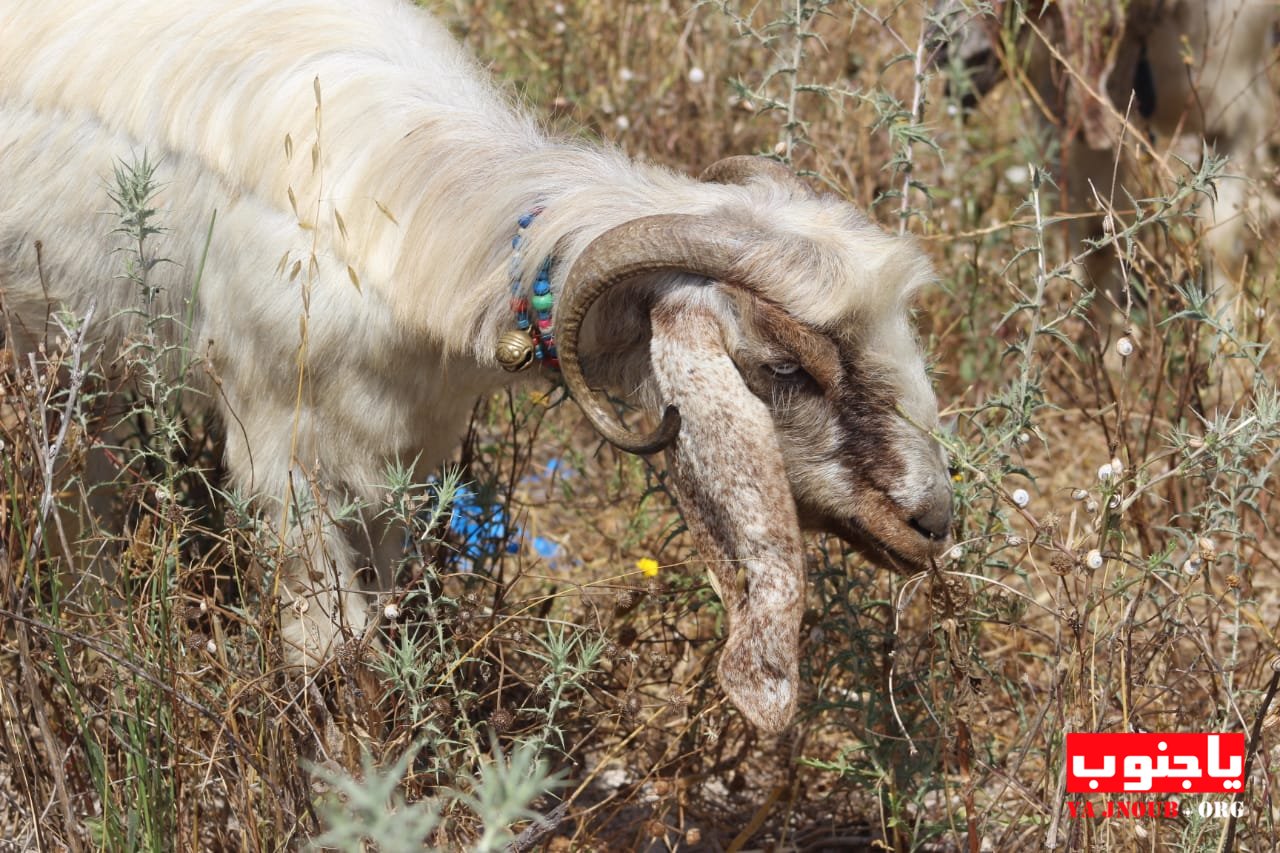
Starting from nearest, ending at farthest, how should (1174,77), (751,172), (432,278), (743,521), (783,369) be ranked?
(743,521), (783,369), (432,278), (751,172), (1174,77)

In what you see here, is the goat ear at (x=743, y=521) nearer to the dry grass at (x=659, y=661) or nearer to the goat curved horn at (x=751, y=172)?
the dry grass at (x=659, y=661)

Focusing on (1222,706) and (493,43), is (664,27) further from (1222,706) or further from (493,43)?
(1222,706)

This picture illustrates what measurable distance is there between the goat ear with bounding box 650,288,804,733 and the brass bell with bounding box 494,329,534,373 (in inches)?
11.5

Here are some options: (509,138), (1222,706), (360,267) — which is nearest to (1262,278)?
(1222,706)

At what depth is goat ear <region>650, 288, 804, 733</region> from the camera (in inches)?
101

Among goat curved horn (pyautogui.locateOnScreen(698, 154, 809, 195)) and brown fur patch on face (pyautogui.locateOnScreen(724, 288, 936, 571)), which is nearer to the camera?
brown fur patch on face (pyautogui.locateOnScreen(724, 288, 936, 571))

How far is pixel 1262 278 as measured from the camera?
4934 mm

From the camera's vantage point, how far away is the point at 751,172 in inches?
120

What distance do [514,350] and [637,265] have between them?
0.32 m

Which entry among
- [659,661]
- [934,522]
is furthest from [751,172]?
[659,661]

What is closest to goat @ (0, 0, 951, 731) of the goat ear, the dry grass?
the goat ear

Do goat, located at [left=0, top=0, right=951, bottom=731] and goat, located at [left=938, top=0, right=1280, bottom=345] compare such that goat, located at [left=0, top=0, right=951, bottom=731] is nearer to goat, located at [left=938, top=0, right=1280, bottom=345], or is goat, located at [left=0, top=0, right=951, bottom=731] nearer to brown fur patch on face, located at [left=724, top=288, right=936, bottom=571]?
brown fur patch on face, located at [left=724, top=288, right=936, bottom=571]

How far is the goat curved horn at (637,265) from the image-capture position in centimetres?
262

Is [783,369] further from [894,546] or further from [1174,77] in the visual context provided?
[1174,77]
